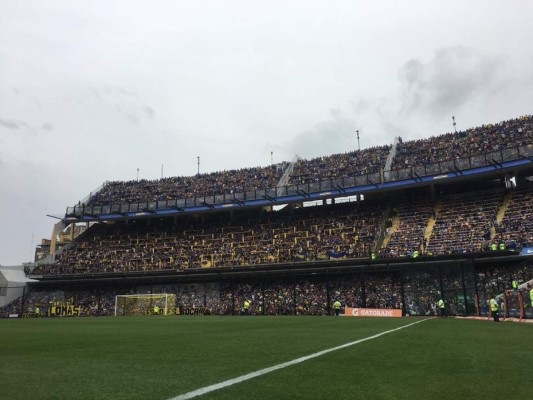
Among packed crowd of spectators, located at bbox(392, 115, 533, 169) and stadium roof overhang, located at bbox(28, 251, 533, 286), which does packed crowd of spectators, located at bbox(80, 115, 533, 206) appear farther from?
stadium roof overhang, located at bbox(28, 251, 533, 286)

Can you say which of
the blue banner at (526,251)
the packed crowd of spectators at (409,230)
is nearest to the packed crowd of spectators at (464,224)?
the packed crowd of spectators at (409,230)

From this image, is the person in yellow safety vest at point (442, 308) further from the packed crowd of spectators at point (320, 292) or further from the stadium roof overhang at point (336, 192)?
the stadium roof overhang at point (336, 192)

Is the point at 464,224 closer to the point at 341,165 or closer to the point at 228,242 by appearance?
the point at 341,165

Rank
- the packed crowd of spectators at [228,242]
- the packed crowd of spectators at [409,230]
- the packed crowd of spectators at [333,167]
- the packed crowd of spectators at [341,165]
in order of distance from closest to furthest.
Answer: the packed crowd of spectators at [409,230]
the packed crowd of spectators at [228,242]
the packed crowd of spectators at [333,167]
the packed crowd of spectators at [341,165]

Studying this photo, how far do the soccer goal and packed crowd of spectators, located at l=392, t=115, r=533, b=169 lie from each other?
95.4ft

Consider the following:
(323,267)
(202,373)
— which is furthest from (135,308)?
(202,373)

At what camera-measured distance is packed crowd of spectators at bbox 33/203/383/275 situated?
1804 inches

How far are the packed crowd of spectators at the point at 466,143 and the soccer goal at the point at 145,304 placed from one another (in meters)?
29.1

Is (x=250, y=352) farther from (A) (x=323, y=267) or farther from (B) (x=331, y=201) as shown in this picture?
(B) (x=331, y=201)

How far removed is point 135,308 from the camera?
47469mm

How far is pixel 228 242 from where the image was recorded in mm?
51688

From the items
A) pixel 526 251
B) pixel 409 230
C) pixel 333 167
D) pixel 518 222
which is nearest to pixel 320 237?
pixel 409 230

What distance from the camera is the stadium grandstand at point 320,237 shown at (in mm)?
37344

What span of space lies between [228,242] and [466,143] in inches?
1133
